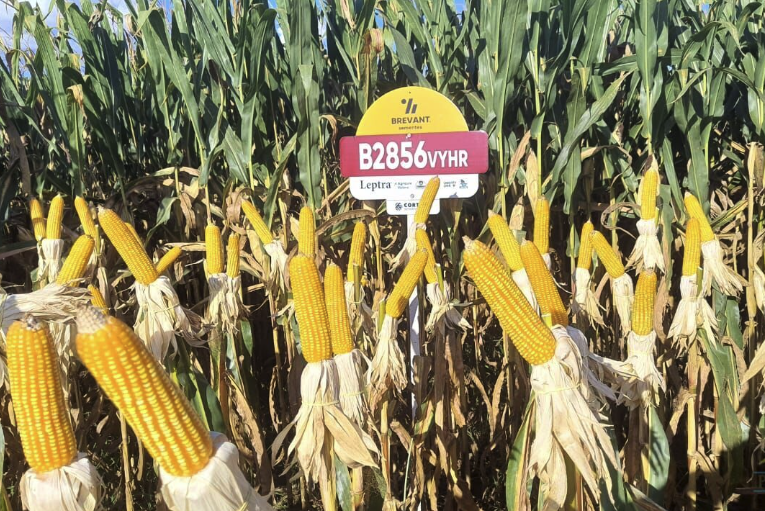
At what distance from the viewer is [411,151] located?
3539 millimetres

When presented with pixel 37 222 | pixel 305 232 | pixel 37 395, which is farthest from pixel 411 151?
pixel 37 395

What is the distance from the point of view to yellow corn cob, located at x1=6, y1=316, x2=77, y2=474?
55.0 inches

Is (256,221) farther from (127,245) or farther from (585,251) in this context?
(585,251)

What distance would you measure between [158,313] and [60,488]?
55.3 inches

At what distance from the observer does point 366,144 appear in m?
3.57

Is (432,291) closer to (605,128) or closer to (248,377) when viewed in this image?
(248,377)

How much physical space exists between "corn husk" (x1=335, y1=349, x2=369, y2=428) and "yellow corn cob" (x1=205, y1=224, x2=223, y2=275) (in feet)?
4.45

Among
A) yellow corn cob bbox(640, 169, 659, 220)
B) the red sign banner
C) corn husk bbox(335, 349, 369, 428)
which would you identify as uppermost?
the red sign banner

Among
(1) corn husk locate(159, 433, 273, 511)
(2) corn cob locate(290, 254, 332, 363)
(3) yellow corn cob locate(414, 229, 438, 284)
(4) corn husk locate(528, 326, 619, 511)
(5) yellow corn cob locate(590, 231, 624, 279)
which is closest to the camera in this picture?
(1) corn husk locate(159, 433, 273, 511)

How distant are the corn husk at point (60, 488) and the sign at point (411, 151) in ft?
7.67

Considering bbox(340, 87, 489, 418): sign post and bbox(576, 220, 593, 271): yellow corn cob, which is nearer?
bbox(576, 220, 593, 271): yellow corn cob

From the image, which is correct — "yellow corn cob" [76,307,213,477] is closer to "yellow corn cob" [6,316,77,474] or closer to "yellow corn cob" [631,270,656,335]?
"yellow corn cob" [6,316,77,474]

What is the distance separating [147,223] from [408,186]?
3.07 meters

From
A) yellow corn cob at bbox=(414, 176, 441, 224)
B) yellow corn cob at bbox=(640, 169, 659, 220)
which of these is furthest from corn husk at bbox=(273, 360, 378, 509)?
yellow corn cob at bbox=(640, 169, 659, 220)
